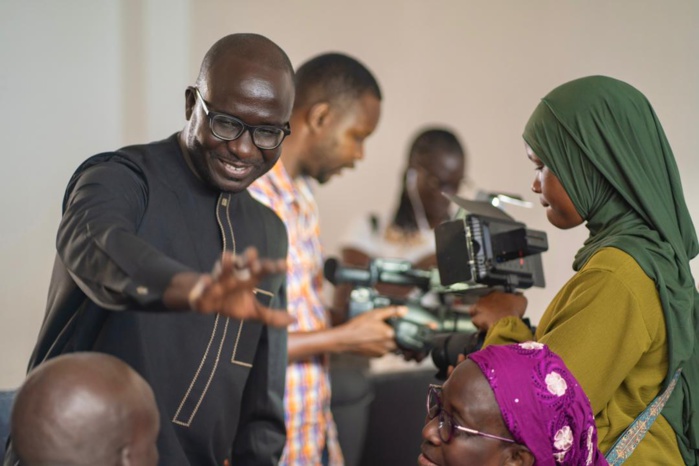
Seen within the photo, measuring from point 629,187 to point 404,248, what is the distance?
248 cm

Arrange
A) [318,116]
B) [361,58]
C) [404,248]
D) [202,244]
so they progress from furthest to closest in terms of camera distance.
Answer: [361,58] < [404,248] < [318,116] < [202,244]

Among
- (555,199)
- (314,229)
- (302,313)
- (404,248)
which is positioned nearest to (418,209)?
(404,248)

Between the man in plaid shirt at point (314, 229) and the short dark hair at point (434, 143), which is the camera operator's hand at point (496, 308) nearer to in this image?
the man in plaid shirt at point (314, 229)

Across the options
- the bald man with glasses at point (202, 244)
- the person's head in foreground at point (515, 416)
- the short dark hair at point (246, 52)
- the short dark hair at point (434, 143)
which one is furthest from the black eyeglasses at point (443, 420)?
the short dark hair at point (434, 143)

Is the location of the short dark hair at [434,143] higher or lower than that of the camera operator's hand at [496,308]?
higher

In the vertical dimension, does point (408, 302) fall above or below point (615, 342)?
below

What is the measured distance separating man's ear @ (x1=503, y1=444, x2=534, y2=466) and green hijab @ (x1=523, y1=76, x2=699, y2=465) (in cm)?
50

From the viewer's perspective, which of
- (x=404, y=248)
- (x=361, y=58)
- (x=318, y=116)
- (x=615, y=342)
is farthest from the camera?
(x=361, y=58)

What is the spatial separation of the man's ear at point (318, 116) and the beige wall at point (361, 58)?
109 cm

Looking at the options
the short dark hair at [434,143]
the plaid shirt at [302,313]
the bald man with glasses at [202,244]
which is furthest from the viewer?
the short dark hair at [434,143]

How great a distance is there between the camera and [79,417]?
142 cm

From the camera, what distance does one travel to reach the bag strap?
2.02 meters

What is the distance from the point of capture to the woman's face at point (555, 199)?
2209mm

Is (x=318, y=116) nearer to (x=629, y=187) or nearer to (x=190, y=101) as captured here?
(x=190, y=101)
